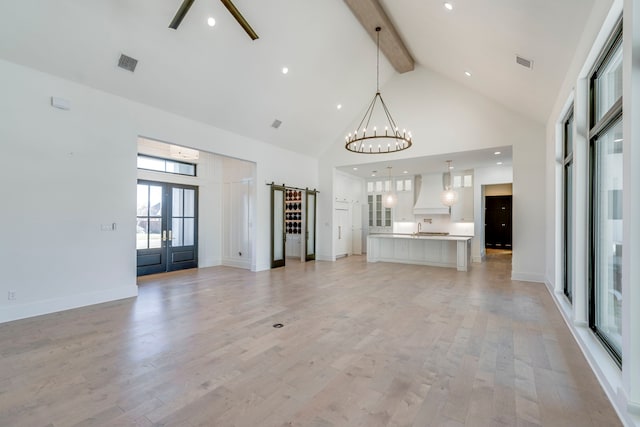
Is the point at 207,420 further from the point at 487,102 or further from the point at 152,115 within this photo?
the point at 487,102

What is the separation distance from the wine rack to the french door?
311 cm

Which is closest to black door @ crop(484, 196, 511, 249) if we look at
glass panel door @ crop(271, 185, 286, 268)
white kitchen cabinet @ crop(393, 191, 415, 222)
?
white kitchen cabinet @ crop(393, 191, 415, 222)

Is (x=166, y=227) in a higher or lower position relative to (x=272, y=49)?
lower

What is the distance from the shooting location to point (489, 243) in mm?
13367

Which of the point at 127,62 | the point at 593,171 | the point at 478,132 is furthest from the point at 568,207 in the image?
the point at 127,62

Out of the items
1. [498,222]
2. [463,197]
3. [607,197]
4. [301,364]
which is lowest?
[301,364]

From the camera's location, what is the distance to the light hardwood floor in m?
2.06

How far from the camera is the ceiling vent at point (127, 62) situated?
4.56m

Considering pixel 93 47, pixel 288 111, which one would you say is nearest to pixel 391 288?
pixel 288 111

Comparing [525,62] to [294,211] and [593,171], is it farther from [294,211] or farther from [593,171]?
[294,211]

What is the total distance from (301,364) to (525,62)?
518 cm

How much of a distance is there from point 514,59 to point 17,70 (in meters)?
7.23

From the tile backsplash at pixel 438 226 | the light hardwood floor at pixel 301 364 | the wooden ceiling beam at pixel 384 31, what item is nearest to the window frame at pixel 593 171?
the light hardwood floor at pixel 301 364

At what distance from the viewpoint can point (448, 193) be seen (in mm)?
8797
